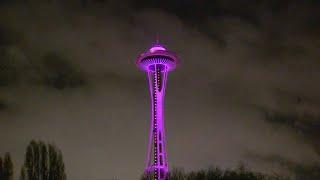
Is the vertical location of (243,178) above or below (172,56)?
below

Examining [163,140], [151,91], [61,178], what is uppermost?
[151,91]

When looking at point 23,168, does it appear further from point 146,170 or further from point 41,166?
point 146,170

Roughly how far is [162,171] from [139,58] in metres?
18.2

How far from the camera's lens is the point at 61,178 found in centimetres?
6988

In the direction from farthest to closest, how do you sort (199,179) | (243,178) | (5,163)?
(199,179) < (243,178) < (5,163)

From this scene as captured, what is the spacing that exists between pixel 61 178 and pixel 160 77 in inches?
1350

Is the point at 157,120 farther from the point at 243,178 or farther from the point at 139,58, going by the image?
the point at 243,178

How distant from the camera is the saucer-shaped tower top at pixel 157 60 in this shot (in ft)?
329

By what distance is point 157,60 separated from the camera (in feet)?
329

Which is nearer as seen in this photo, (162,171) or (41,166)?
(41,166)

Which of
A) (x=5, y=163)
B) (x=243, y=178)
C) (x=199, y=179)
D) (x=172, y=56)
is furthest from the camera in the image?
(x=172, y=56)

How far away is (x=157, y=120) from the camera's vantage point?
321 ft

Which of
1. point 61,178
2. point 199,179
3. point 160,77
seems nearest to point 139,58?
point 160,77

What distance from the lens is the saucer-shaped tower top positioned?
329 ft
